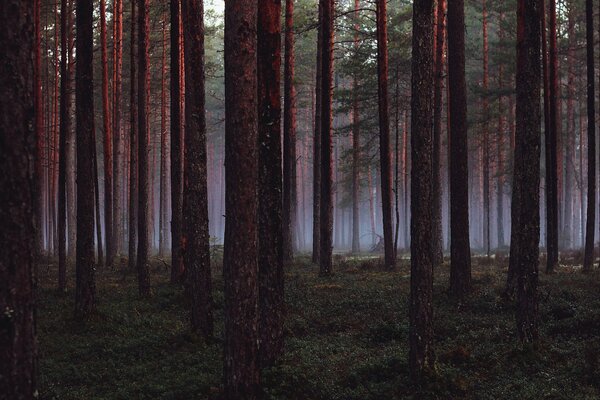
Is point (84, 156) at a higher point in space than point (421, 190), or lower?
higher

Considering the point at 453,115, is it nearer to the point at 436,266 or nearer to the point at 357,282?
the point at 357,282

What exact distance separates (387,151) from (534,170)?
34.6 ft

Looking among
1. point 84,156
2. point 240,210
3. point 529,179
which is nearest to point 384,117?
point 529,179

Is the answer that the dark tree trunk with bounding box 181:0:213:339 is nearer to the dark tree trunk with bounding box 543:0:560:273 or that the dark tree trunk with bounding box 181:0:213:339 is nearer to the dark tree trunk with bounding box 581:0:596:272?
the dark tree trunk with bounding box 543:0:560:273

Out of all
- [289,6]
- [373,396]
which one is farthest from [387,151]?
[373,396]

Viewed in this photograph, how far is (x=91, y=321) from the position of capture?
12.0 meters

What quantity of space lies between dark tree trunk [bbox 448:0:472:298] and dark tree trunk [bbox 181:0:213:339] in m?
6.50

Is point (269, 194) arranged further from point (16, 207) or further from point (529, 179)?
point (16, 207)

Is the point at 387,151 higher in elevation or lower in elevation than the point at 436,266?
higher

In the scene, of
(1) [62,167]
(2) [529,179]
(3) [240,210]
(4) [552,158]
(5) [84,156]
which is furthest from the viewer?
(4) [552,158]

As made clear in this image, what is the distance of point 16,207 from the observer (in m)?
4.11

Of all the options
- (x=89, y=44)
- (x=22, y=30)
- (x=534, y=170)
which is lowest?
(x=534, y=170)

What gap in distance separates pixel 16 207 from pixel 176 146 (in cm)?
1051

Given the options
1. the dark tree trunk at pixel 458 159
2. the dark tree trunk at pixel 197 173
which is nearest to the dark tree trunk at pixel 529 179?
the dark tree trunk at pixel 458 159
